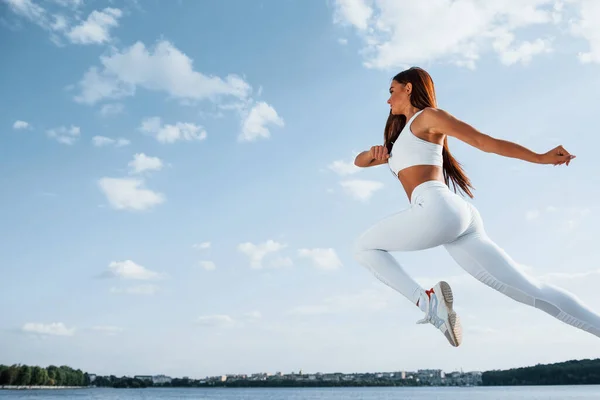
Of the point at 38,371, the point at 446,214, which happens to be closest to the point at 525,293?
the point at 446,214

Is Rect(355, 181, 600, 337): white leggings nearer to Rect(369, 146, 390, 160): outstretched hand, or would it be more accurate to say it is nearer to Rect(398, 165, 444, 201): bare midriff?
Rect(398, 165, 444, 201): bare midriff

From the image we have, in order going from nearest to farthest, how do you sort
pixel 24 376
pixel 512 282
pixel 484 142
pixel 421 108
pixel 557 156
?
pixel 557 156 < pixel 484 142 < pixel 512 282 < pixel 421 108 < pixel 24 376

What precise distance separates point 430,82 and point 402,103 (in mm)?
266

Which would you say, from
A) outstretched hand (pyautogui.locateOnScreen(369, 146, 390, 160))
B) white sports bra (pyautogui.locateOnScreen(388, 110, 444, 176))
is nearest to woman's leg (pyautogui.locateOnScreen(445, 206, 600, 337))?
white sports bra (pyautogui.locateOnScreen(388, 110, 444, 176))

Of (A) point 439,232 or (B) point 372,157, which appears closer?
(A) point 439,232

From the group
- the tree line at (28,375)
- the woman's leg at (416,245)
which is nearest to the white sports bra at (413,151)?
the woman's leg at (416,245)

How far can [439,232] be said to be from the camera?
4.29m

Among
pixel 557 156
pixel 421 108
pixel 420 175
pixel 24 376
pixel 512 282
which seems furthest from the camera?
pixel 24 376

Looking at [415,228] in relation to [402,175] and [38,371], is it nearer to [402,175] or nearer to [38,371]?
[402,175]

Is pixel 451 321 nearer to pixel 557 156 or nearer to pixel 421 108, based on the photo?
pixel 557 156

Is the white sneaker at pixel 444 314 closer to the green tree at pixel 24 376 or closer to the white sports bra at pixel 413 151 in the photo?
the white sports bra at pixel 413 151

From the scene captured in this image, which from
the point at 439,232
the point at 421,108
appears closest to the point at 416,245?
the point at 439,232

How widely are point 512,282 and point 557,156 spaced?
0.91 metres

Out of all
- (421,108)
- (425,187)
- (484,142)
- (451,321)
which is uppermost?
(421,108)
